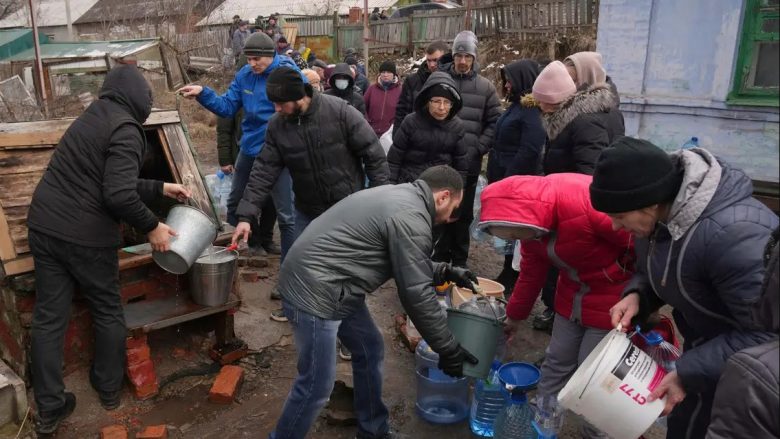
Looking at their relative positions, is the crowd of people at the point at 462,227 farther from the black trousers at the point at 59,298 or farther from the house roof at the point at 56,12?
the house roof at the point at 56,12

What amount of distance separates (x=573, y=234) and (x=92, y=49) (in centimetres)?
1536

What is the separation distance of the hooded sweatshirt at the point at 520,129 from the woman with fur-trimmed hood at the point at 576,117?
691 millimetres

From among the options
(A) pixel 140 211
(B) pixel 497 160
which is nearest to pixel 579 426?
(B) pixel 497 160

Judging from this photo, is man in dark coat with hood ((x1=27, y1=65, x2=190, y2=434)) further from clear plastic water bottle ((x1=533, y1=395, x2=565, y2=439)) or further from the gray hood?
the gray hood

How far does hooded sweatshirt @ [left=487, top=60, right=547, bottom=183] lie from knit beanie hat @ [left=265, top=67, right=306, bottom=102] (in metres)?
1.86

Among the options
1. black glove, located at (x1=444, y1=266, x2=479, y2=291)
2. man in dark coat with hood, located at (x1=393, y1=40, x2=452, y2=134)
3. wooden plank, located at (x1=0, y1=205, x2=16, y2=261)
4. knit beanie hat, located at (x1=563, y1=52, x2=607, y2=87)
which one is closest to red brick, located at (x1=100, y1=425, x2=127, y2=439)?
wooden plank, located at (x1=0, y1=205, x2=16, y2=261)

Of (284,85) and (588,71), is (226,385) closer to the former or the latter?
(284,85)

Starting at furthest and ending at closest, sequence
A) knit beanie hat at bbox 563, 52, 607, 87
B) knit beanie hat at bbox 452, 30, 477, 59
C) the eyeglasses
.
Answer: knit beanie hat at bbox 452, 30, 477, 59, the eyeglasses, knit beanie hat at bbox 563, 52, 607, 87

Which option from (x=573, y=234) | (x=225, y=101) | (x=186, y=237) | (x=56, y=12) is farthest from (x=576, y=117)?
(x=56, y=12)

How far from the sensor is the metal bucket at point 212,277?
4.02 meters

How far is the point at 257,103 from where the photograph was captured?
17.5 ft

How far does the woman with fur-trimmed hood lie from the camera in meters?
3.90

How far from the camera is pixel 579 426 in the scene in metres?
3.72

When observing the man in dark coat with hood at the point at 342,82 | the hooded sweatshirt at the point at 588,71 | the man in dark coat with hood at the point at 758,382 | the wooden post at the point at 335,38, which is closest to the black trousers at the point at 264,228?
the man in dark coat with hood at the point at 342,82
